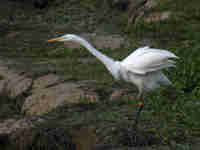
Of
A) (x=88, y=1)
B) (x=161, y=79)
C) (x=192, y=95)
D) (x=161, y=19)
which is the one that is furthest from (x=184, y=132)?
(x=88, y=1)

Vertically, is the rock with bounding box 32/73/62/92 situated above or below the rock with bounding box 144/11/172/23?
below

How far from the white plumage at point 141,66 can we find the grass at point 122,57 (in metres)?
0.46

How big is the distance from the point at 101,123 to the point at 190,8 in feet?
19.6

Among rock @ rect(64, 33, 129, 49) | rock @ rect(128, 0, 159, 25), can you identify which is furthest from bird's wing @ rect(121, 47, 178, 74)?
rock @ rect(128, 0, 159, 25)

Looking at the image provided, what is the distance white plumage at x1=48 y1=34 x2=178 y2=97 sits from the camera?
4.64 metres

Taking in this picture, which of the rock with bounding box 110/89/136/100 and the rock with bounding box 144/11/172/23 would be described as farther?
the rock with bounding box 144/11/172/23

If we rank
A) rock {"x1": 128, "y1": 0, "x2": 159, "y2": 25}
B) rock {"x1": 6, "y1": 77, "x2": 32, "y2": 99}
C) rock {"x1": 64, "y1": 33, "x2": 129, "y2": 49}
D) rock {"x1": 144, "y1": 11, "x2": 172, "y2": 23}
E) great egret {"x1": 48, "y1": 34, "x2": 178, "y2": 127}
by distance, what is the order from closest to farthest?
1. great egret {"x1": 48, "y1": 34, "x2": 178, "y2": 127}
2. rock {"x1": 6, "y1": 77, "x2": 32, "y2": 99}
3. rock {"x1": 64, "y1": 33, "x2": 129, "y2": 49}
4. rock {"x1": 144, "y1": 11, "x2": 172, "y2": 23}
5. rock {"x1": 128, "y1": 0, "x2": 159, "y2": 25}

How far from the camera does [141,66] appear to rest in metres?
4.66

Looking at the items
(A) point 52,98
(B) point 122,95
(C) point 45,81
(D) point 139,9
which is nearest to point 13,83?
(C) point 45,81

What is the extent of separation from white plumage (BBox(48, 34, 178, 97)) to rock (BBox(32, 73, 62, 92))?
1.50 meters

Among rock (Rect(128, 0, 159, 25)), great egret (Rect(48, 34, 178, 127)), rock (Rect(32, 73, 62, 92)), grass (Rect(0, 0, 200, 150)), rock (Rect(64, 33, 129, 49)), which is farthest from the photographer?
rock (Rect(128, 0, 159, 25))

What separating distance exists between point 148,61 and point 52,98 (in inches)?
66.4

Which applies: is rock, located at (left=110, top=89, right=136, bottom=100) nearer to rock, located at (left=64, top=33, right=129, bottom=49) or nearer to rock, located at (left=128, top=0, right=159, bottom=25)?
rock, located at (left=64, top=33, right=129, bottom=49)

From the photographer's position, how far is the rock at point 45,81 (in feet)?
20.6
